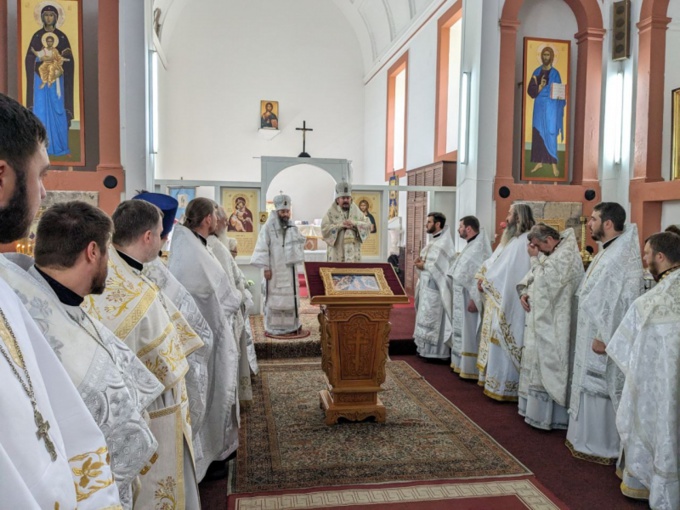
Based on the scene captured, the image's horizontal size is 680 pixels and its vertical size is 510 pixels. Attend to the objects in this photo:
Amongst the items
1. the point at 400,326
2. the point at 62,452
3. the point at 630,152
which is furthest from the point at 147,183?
the point at 62,452

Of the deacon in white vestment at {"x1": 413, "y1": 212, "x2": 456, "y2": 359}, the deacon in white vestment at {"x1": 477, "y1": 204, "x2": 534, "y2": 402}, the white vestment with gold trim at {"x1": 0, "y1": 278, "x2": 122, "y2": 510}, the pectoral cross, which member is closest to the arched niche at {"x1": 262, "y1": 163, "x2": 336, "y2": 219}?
the deacon in white vestment at {"x1": 413, "y1": 212, "x2": 456, "y2": 359}

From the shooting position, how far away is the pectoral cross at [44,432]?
86 centimetres

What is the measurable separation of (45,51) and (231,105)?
842 cm

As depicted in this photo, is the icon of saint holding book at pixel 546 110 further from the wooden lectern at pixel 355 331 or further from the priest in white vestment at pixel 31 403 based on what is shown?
the priest in white vestment at pixel 31 403

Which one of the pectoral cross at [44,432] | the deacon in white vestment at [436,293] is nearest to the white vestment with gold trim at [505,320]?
the deacon in white vestment at [436,293]

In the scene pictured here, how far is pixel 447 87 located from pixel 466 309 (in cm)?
596

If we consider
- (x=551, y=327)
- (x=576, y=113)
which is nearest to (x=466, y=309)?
(x=551, y=327)

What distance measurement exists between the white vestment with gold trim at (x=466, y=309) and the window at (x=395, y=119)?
735 cm

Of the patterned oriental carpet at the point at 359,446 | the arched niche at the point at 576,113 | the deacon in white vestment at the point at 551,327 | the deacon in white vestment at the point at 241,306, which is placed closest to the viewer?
the patterned oriental carpet at the point at 359,446

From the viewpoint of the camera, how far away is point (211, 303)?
349 cm

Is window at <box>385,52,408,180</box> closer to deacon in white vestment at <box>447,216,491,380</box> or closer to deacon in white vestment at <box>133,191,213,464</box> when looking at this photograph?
deacon in white vestment at <box>447,216,491,380</box>

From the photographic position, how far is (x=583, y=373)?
4012 mm

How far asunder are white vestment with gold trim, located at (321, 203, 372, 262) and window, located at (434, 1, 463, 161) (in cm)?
364

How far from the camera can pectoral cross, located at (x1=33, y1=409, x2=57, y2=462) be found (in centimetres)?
86
